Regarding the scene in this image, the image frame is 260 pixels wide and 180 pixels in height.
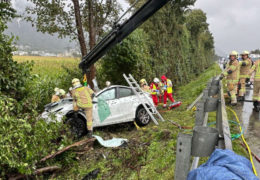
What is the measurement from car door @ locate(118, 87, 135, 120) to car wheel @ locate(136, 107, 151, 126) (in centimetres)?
28

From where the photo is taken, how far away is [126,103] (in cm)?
697

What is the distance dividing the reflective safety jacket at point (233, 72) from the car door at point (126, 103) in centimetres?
360

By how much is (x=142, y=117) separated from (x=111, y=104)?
1.39m

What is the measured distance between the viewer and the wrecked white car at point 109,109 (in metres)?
6.11

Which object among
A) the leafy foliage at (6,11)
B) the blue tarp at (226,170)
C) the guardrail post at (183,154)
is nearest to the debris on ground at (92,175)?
the guardrail post at (183,154)

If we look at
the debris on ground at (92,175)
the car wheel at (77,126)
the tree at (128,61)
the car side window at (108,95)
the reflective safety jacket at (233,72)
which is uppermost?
the tree at (128,61)

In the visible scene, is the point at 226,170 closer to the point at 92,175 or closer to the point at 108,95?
the point at 92,175

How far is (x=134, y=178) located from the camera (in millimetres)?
3625

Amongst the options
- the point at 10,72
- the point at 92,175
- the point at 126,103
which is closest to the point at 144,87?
the point at 126,103

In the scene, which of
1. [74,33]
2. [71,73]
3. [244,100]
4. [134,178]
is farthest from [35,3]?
[244,100]

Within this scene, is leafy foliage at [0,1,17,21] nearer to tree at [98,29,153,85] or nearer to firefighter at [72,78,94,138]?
firefighter at [72,78,94,138]

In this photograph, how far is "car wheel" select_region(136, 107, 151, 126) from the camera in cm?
716

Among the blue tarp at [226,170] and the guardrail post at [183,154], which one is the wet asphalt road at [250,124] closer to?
the guardrail post at [183,154]

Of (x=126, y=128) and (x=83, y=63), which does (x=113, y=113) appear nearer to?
(x=126, y=128)
